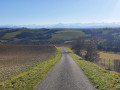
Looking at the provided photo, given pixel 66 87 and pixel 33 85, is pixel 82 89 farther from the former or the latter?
pixel 33 85

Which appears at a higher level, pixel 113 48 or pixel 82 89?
pixel 82 89

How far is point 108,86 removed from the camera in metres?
11.0

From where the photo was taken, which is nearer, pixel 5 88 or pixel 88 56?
pixel 5 88

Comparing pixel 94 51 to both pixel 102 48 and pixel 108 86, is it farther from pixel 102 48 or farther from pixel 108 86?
pixel 102 48

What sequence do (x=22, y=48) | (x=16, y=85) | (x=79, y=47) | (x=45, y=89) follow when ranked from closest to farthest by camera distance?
(x=45, y=89), (x=16, y=85), (x=22, y=48), (x=79, y=47)

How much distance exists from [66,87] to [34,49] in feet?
148

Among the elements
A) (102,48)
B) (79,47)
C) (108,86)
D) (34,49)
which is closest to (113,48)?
(102,48)

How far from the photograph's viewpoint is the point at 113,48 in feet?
287

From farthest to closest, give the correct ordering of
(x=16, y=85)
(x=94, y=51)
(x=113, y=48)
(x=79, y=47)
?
(x=113, y=48)
(x=79, y=47)
(x=94, y=51)
(x=16, y=85)

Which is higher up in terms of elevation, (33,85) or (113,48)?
(33,85)

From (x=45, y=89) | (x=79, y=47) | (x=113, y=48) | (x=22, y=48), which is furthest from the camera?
(x=113, y=48)

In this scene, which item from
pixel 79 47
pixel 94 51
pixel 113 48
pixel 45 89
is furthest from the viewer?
pixel 113 48

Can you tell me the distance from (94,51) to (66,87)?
2935 centimetres

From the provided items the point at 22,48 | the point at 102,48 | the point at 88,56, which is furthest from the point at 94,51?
the point at 102,48
